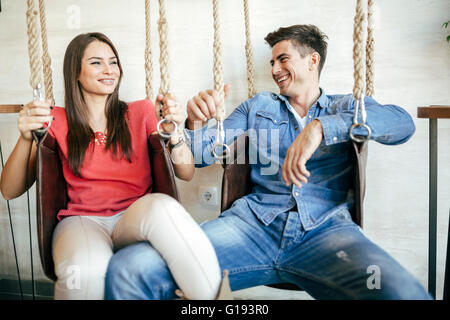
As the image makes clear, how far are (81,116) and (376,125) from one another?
0.97 m

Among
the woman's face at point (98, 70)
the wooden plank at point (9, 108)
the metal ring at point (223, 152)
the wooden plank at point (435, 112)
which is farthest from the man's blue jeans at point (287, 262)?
the wooden plank at point (9, 108)

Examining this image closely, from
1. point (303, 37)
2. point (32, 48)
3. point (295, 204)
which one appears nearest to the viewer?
point (32, 48)

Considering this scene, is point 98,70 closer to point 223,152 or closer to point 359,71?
point 223,152

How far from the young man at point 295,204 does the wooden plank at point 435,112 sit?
0.21 meters

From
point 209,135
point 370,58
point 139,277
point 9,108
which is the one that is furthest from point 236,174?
point 9,108

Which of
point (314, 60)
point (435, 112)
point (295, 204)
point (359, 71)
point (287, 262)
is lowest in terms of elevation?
point (287, 262)

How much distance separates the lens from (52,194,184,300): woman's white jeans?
2.76ft

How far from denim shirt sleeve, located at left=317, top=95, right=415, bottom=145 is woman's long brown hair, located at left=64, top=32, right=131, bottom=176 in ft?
2.19

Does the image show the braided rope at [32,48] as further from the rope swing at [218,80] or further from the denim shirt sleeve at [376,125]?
the denim shirt sleeve at [376,125]

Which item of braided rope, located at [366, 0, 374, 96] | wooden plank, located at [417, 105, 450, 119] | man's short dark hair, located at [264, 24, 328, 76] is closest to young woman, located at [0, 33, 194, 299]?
man's short dark hair, located at [264, 24, 328, 76]

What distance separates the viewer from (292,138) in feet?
3.93

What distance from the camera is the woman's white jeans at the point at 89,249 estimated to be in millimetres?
842
